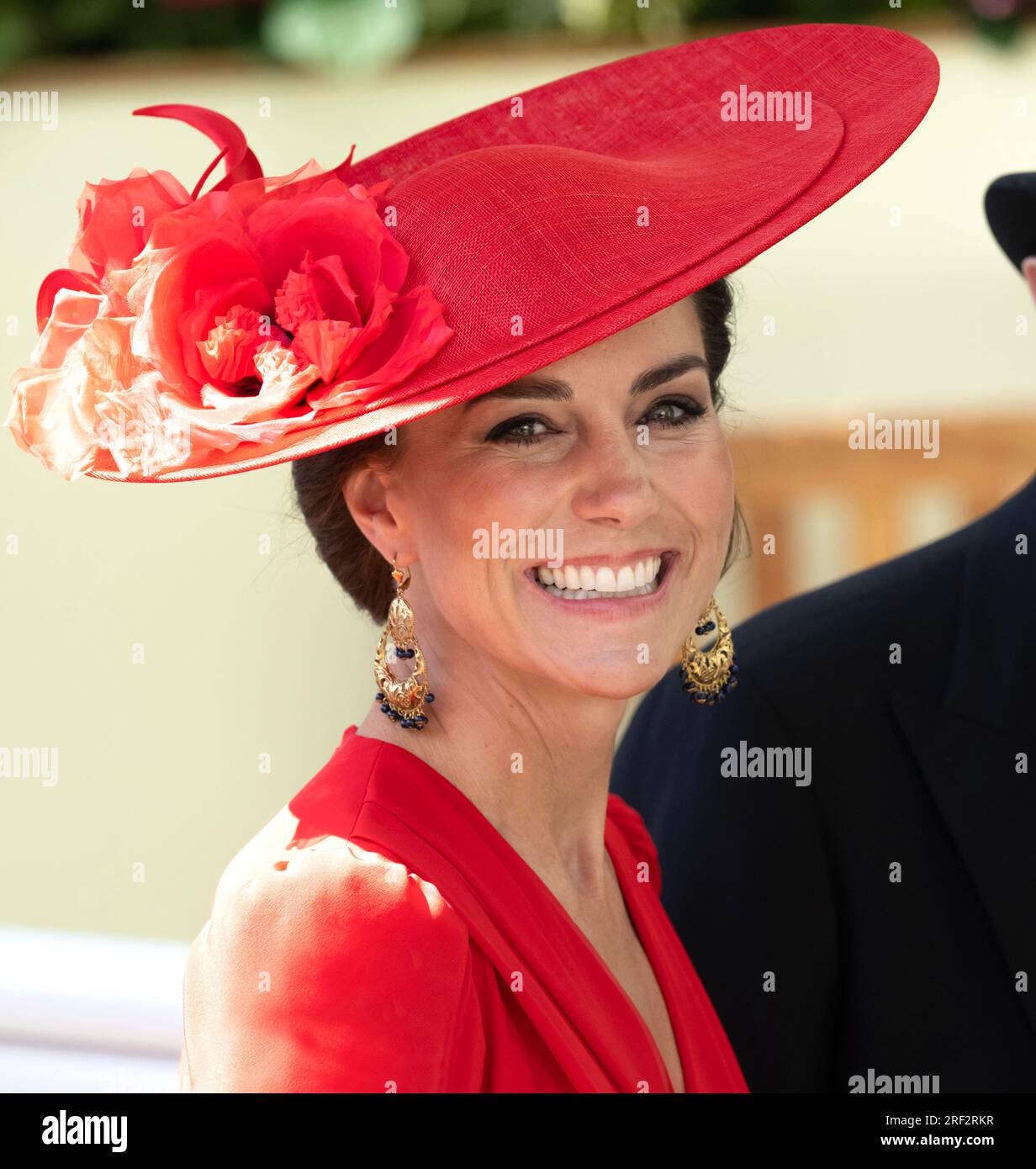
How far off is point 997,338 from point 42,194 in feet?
9.20

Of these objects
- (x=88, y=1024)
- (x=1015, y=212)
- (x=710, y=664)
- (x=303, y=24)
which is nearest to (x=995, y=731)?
(x=710, y=664)

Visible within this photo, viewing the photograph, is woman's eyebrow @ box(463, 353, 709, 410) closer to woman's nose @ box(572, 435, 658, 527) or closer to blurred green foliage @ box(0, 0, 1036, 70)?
woman's nose @ box(572, 435, 658, 527)

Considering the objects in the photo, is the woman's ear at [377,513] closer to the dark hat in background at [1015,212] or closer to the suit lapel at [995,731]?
the suit lapel at [995,731]

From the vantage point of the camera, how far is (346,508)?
1.37m

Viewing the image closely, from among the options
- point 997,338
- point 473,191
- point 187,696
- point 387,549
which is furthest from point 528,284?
point 997,338

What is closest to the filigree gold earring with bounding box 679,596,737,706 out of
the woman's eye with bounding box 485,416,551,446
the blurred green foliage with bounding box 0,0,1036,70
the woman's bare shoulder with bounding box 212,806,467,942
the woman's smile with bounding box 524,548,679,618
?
the woman's smile with bounding box 524,548,679,618

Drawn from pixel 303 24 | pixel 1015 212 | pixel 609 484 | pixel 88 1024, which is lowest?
pixel 88 1024

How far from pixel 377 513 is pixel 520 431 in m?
0.14

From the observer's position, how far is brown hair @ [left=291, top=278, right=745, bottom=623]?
1.33 metres

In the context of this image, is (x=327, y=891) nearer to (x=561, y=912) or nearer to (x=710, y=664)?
(x=561, y=912)

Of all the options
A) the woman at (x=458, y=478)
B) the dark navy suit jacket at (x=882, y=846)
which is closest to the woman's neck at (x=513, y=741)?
the woman at (x=458, y=478)

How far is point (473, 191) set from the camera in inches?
49.8

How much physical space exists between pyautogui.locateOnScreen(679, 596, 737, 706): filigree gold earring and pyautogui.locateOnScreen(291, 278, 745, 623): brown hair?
7 centimetres

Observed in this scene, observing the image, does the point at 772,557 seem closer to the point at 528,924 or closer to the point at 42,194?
the point at 42,194
